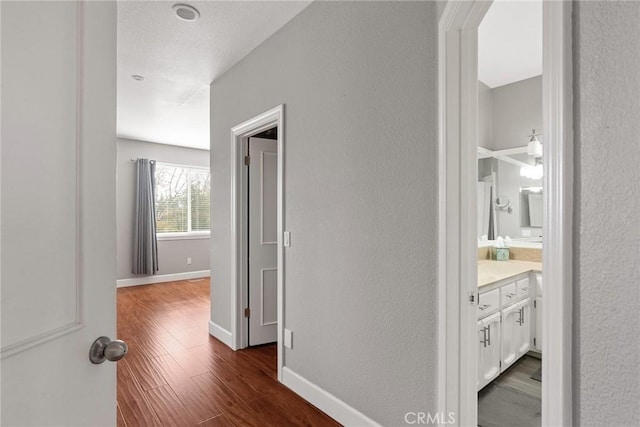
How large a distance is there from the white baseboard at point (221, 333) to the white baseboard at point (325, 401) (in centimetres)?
95

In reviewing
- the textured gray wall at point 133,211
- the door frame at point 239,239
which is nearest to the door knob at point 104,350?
the door frame at point 239,239

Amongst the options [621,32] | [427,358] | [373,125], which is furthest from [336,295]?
[621,32]

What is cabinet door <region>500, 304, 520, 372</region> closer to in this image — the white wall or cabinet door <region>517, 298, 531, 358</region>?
cabinet door <region>517, 298, 531, 358</region>

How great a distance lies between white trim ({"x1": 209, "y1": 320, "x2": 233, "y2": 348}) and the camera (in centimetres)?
318

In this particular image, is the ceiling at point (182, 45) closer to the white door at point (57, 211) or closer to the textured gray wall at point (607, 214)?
the white door at point (57, 211)

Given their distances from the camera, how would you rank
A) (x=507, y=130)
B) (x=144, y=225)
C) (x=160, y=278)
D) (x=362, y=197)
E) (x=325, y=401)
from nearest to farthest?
(x=362, y=197) → (x=325, y=401) → (x=507, y=130) → (x=144, y=225) → (x=160, y=278)

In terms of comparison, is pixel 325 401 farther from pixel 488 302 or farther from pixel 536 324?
pixel 536 324

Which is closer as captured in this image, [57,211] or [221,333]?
[57,211]

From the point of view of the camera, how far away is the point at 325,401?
2072mm

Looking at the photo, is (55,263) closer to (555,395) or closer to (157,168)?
(555,395)

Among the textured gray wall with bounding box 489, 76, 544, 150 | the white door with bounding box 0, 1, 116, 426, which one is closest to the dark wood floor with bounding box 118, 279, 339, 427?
the white door with bounding box 0, 1, 116, 426

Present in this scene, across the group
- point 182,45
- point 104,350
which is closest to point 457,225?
point 104,350

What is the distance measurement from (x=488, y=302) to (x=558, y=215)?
160 centimetres

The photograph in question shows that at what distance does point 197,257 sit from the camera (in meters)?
6.76
